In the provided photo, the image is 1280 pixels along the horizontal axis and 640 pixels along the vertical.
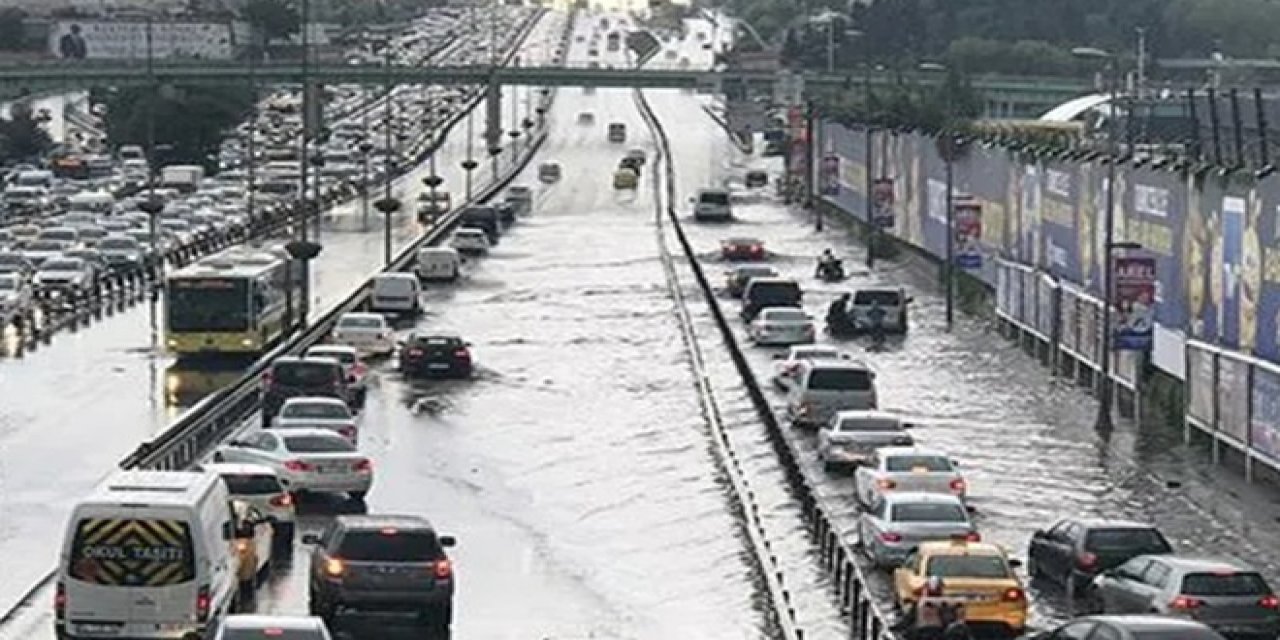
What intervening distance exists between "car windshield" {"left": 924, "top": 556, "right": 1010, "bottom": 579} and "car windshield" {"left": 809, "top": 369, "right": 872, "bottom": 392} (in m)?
22.8

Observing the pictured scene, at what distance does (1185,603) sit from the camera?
3247 cm

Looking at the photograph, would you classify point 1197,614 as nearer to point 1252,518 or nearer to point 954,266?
point 1252,518

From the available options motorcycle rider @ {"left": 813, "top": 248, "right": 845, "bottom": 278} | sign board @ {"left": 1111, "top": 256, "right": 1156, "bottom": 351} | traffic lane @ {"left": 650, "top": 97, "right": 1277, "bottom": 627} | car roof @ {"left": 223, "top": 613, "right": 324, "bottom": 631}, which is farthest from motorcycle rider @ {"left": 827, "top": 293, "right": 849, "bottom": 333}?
car roof @ {"left": 223, "top": 613, "right": 324, "bottom": 631}

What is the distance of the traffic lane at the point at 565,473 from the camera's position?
37.7 meters

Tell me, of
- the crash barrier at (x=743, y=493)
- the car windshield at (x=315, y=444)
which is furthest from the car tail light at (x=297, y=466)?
the crash barrier at (x=743, y=493)

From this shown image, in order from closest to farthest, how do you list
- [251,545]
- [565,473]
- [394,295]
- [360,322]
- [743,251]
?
[251,545], [565,473], [360,322], [394,295], [743,251]

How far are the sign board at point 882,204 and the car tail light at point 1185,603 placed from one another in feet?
236

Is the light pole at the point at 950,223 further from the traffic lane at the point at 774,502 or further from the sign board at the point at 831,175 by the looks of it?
the sign board at the point at 831,175

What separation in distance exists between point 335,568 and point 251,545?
3.51 meters

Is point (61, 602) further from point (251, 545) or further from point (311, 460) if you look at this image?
point (311, 460)

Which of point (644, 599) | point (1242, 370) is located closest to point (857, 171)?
point (1242, 370)

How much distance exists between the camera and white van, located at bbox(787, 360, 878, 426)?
57156mm

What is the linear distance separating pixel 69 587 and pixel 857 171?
315ft

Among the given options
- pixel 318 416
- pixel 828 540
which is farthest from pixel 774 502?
pixel 318 416
